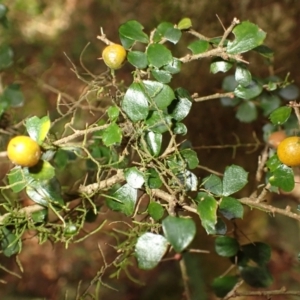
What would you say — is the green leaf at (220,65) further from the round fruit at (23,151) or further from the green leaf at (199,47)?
the round fruit at (23,151)

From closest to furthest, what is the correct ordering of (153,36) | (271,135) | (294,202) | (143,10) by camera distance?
(153,36) → (271,135) → (294,202) → (143,10)

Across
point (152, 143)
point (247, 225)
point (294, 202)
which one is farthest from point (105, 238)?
point (152, 143)

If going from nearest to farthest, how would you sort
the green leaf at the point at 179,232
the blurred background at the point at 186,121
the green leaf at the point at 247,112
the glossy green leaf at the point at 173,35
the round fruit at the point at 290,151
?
the green leaf at the point at 179,232, the round fruit at the point at 290,151, the glossy green leaf at the point at 173,35, the green leaf at the point at 247,112, the blurred background at the point at 186,121

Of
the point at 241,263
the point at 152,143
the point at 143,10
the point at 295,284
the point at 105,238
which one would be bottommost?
the point at 295,284

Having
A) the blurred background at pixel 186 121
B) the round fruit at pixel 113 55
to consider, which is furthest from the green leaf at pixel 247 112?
the round fruit at pixel 113 55

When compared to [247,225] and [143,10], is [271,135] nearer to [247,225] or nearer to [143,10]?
[247,225]

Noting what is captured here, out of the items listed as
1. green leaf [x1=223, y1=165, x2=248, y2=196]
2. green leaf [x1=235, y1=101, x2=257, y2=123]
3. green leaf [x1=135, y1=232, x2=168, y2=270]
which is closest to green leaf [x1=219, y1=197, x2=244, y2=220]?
green leaf [x1=223, y1=165, x2=248, y2=196]

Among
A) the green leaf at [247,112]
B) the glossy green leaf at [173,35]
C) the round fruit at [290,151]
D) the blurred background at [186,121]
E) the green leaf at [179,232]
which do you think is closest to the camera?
the green leaf at [179,232]
